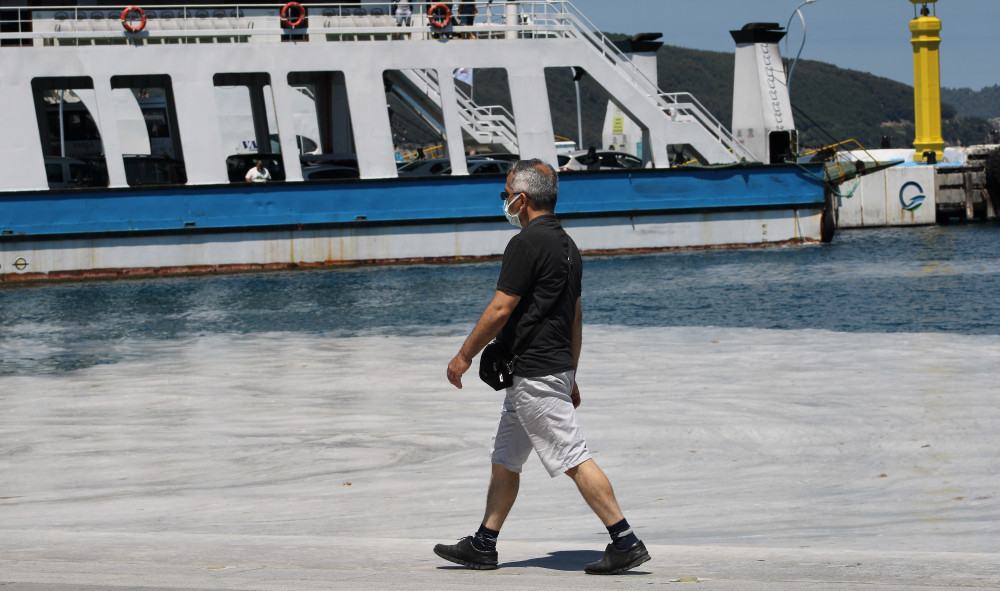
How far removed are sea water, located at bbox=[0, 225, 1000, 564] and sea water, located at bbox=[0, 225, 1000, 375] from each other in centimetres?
11

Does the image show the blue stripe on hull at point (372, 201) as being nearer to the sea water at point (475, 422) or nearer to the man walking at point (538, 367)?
the sea water at point (475, 422)

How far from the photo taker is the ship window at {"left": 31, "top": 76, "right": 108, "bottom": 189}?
23203 mm

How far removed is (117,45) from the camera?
2188cm

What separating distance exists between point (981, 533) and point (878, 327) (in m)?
9.14

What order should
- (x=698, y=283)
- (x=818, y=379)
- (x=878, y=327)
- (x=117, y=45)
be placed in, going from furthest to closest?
(x=117, y=45), (x=698, y=283), (x=878, y=327), (x=818, y=379)

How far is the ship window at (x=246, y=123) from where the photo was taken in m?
24.4

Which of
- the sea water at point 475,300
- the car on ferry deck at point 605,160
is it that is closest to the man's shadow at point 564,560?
the sea water at point 475,300

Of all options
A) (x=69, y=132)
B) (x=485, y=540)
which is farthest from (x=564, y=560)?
(x=69, y=132)

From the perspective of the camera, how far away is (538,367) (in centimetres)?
455

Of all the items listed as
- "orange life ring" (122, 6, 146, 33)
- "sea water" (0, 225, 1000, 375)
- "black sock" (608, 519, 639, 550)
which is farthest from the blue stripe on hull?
"black sock" (608, 519, 639, 550)

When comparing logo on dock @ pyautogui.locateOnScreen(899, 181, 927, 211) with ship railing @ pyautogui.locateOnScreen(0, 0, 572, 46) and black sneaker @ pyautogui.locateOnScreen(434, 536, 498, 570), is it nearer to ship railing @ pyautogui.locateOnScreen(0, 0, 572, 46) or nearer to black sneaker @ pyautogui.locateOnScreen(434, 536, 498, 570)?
ship railing @ pyautogui.locateOnScreen(0, 0, 572, 46)

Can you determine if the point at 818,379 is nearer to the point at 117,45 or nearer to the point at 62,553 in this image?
the point at 62,553

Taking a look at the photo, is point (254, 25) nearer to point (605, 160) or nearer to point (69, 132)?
point (605, 160)

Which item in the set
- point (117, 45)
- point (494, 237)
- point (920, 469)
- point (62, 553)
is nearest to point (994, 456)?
point (920, 469)
